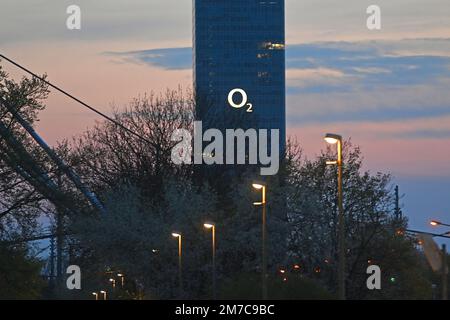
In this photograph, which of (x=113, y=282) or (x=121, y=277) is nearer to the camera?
(x=121, y=277)

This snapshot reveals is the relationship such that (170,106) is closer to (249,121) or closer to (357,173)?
(249,121)

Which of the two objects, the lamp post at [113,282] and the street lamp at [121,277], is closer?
the street lamp at [121,277]

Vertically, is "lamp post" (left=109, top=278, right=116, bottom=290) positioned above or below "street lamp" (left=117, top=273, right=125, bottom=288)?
above

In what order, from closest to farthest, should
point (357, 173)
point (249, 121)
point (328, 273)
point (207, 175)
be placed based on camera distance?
point (328, 273) < point (357, 173) < point (207, 175) < point (249, 121)

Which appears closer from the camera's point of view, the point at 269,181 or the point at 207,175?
the point at 269,181

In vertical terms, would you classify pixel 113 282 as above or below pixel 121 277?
above

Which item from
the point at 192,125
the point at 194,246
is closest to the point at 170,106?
the point at 192,125

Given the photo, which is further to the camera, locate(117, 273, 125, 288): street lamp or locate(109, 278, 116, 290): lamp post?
locate(109, 278, 116, 290): lamp post

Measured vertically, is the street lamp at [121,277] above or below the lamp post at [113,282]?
below

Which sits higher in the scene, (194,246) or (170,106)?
(170,106)
